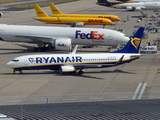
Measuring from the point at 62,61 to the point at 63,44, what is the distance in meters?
16.8

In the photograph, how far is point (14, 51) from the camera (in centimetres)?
7181

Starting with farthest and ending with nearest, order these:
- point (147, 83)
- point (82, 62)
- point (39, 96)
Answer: point (82, 62)
point (147, 83)
point (39, 96)

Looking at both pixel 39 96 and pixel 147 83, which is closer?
pixel 39 96

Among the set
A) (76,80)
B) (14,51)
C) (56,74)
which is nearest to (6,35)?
(14,51)

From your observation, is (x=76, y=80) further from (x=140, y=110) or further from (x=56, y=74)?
(x=140, y=110)

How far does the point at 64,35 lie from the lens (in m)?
69.8

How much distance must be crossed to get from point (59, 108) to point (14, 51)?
46.1 meters

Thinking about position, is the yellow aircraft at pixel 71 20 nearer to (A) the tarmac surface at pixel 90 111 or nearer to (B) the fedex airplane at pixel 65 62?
(B) the fedex airplane at pixel 65 62

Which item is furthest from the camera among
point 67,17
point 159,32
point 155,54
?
point 67,17

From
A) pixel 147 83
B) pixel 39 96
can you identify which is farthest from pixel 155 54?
pixel 39 96

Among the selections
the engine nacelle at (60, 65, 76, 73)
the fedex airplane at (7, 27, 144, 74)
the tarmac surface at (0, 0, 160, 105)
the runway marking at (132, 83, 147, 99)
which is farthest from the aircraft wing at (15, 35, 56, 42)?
the runway marking at (132, 83, 147, 99)

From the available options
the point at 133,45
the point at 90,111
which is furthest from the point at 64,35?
the point at 90,111

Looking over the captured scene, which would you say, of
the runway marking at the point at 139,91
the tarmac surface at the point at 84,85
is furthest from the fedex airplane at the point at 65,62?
the runway marking at the point at 139,91

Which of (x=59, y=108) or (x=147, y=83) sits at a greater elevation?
(x=59, y=108)
